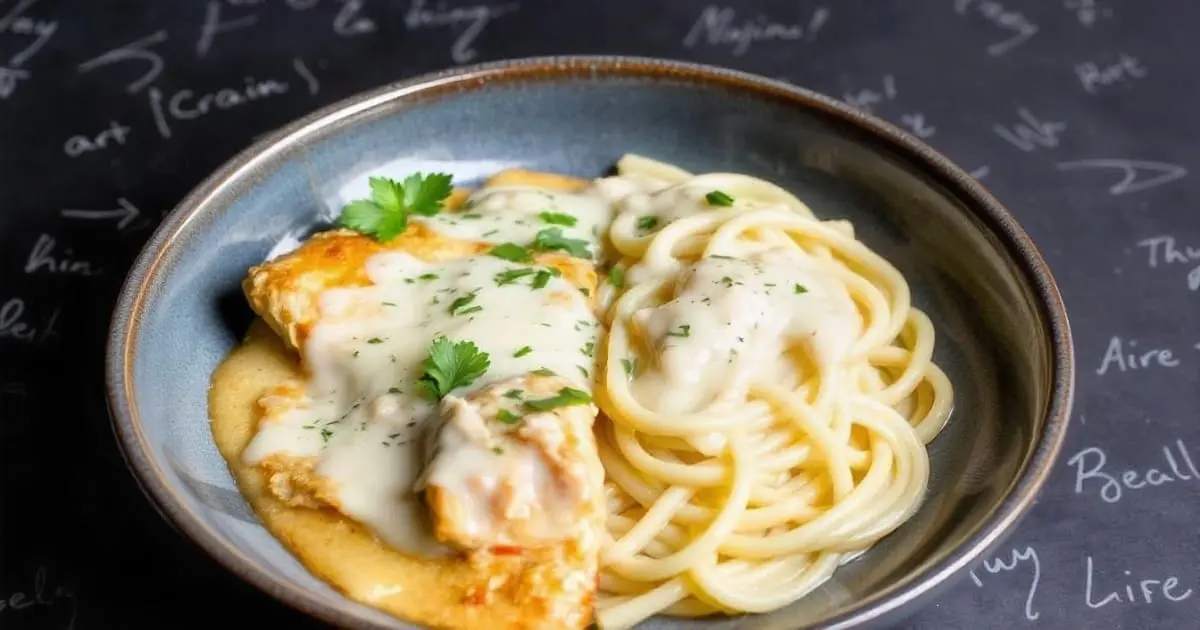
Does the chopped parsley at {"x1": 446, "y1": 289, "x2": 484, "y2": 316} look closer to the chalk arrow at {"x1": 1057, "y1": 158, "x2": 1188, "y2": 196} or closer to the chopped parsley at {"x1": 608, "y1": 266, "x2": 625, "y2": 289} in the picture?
the chopped parsley at {"x1": 608, "y1": 266, "x2": 625, "y2": 289}

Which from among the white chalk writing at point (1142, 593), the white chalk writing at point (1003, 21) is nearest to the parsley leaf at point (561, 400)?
the white chalk writing at point (1142, 593)

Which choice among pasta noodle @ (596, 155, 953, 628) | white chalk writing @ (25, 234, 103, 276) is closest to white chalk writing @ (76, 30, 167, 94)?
white chalk writing @ (25, 234, 103, 276)

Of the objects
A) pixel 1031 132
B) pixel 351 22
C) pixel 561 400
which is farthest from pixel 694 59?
pixel 561 400

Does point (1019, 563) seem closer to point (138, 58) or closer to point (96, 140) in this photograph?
point (96, 140)

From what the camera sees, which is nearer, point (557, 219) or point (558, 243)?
point (558, 243)

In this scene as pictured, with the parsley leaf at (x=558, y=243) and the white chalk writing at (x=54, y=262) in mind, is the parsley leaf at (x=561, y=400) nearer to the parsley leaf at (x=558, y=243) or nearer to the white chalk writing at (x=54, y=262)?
the parsley leaf at (x=558, y=243)

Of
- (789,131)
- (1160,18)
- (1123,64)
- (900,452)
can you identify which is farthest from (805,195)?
(1160,18)

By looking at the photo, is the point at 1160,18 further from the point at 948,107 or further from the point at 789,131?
the point at 789,131
